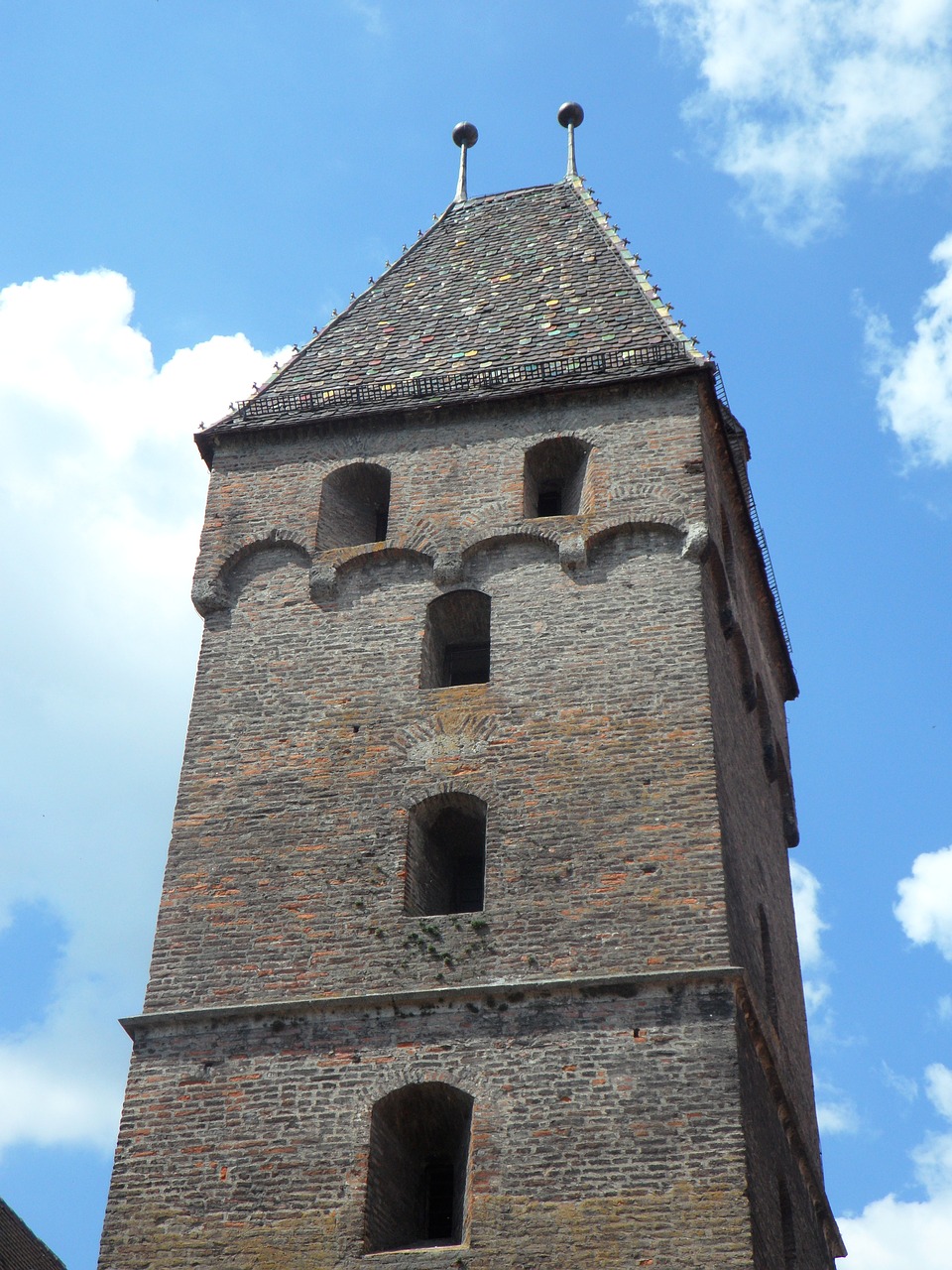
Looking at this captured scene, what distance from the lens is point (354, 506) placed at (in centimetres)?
2123

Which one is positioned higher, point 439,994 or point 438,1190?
point 439,994

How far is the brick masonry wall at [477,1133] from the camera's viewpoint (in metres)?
14.4

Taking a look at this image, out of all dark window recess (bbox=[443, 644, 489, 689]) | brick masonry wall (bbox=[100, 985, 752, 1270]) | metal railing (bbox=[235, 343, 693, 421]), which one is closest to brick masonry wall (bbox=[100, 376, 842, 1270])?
brick masonry wall (bbox=[100, 985, 752, 1270])

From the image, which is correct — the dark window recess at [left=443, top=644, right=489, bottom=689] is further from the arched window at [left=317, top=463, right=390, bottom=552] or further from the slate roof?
the slate roof

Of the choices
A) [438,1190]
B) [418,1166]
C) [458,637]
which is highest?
[458,637]

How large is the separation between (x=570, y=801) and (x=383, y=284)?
1051 centimetres

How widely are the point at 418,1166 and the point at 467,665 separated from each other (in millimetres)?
5657

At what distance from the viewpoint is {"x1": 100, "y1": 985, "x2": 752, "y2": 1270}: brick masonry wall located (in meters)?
14.4

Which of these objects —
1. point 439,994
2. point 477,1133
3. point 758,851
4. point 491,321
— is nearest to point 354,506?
point 491,321

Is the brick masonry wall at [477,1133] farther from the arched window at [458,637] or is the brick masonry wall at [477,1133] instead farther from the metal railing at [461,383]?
the metal railing at [461,383]

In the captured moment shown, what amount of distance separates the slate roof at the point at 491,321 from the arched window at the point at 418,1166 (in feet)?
28.8

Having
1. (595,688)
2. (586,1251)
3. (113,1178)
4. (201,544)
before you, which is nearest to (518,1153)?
(586,1251)

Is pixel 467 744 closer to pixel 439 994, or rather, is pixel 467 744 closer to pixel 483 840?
pixel 483 840

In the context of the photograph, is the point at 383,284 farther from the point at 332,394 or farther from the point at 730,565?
the point at 730,565
